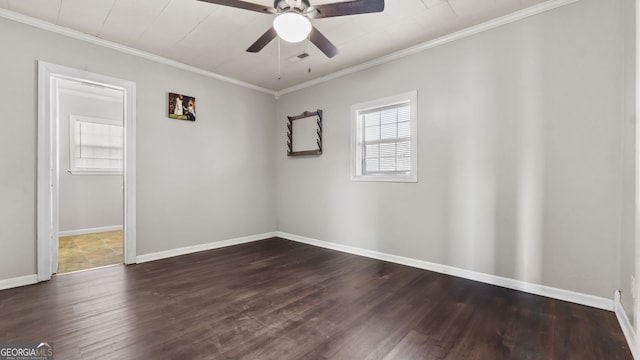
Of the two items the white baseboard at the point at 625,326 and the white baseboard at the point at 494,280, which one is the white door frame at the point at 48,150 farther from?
the white baseboard at the point at 625,326

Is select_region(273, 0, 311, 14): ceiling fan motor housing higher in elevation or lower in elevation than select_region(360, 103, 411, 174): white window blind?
higher

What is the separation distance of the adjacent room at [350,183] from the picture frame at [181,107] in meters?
0.02

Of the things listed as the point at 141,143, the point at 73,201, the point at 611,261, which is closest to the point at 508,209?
the point at 611,261

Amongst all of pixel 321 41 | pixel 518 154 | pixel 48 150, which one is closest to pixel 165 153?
pixel 48 150

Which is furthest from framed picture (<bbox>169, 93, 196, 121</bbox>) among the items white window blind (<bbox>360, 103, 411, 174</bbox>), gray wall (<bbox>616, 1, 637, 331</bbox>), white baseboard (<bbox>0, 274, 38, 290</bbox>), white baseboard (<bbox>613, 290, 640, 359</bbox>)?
white baseboard (<bbox>613, 290, 640, 359</bbox>)

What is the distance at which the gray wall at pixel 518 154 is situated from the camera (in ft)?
8.07

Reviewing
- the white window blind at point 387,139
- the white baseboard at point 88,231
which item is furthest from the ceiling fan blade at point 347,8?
the white baseboard at point 88,231

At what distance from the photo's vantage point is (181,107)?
4172 millimetres

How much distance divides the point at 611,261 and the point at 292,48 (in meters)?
3.90

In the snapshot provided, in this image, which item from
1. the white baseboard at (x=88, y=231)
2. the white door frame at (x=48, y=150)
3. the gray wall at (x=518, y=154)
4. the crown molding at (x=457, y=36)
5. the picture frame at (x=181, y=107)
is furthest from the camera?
the white baseboard at (x=88, y=231)

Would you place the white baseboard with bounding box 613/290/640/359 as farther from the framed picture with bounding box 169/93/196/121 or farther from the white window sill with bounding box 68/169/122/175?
the white window sill with bounding box 68/169/122/175

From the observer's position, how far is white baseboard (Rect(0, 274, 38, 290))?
2851 millimetres

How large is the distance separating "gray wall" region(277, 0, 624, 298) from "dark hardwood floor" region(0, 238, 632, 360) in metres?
0.42

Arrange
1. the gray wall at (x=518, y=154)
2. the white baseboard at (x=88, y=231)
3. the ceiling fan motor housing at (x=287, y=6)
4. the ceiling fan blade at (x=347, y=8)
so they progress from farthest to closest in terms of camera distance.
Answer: the white baseboard at (x=88, y=231) < the gray wall at (x=518, y=154) < the ceiling fan motor housing at (x=287, y=6) < the ceiling fan blade at (x=347, y=8)
